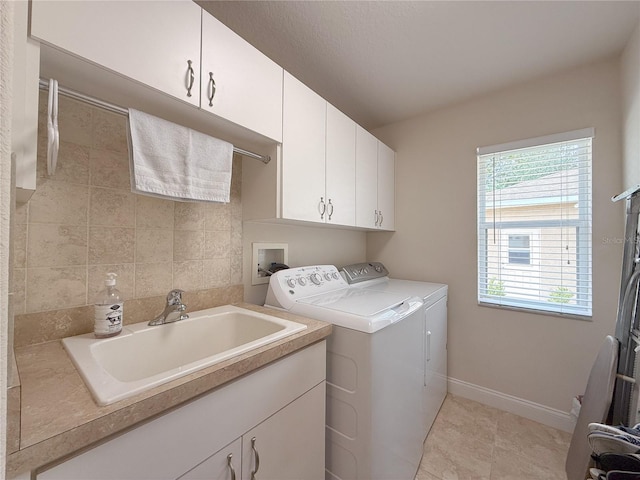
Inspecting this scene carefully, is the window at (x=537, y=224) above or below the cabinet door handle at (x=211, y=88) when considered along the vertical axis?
below

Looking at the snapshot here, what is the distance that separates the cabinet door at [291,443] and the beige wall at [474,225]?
1.62 m

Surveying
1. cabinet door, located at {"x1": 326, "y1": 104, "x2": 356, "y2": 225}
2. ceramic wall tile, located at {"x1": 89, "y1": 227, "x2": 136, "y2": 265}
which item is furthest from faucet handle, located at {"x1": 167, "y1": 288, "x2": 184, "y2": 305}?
cabinet door, located at {"x1": 326, "y1": 104, "x2": 356, "y2": 225}

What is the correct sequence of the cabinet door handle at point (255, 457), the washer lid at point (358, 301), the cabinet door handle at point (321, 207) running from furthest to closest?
the cabinet door handle at point (321, 207)
the washer lid at point (358, 301)
the cabinet door handle at point (255, 457)

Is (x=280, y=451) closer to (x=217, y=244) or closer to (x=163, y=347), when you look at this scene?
(x=163, y=347)

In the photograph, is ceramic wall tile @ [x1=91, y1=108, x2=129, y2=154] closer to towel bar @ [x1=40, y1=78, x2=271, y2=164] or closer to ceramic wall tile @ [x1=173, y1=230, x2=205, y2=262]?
towel bar @ [x1=40, y1=78, x2=271, y2=164]

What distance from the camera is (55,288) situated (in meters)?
0.99

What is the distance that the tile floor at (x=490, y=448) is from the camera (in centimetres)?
151

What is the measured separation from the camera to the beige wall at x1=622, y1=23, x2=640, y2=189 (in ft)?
4.70

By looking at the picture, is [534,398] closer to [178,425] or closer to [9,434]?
[178,425]

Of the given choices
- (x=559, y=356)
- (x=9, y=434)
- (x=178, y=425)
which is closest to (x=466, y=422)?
(x=559, y=356)

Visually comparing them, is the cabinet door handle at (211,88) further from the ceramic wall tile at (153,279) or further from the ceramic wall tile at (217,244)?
the ceramic wall tile at (153,279)

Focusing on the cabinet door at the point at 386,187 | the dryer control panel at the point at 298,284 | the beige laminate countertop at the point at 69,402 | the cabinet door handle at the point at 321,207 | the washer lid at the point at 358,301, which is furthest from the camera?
the cabinet door at the point at 386,187

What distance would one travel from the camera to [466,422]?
1.93 m

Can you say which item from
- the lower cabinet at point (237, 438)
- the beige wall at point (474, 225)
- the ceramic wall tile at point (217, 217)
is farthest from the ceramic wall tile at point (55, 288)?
the beige wall at point (474, 225)
